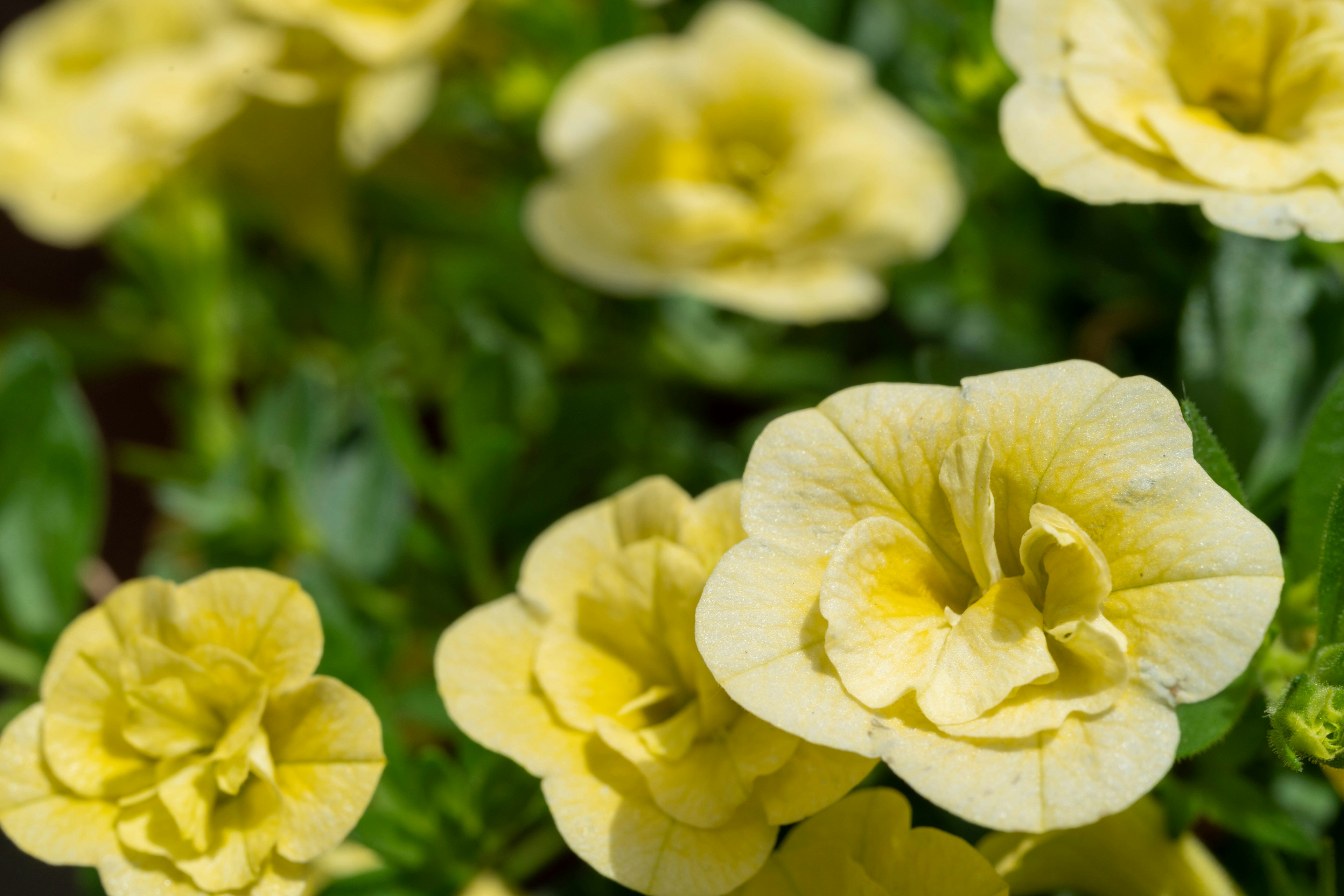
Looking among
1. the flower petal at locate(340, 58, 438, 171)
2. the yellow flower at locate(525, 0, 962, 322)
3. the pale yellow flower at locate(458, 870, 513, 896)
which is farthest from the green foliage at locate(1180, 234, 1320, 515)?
the flower petal at locate(340, 58, 438, 171)

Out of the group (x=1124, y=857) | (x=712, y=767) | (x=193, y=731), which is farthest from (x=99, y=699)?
(x=1124, y=857)

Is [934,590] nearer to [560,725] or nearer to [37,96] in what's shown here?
[560,725]

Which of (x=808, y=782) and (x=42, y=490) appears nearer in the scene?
(x=808, y=782)

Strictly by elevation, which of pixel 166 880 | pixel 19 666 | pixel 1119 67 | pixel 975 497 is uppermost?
pixel 1119 67

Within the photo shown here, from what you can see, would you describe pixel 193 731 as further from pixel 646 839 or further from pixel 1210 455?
pixel 1210 455

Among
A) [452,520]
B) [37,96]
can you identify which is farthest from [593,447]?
[37,96]

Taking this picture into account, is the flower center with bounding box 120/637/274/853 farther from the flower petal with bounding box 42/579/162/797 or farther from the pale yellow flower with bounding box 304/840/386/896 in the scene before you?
the pale yellow flower with bounding box 304/840/386/896

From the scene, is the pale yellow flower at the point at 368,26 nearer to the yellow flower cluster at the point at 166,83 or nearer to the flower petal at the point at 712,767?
the yellow flower cluster at the point at 166,83
